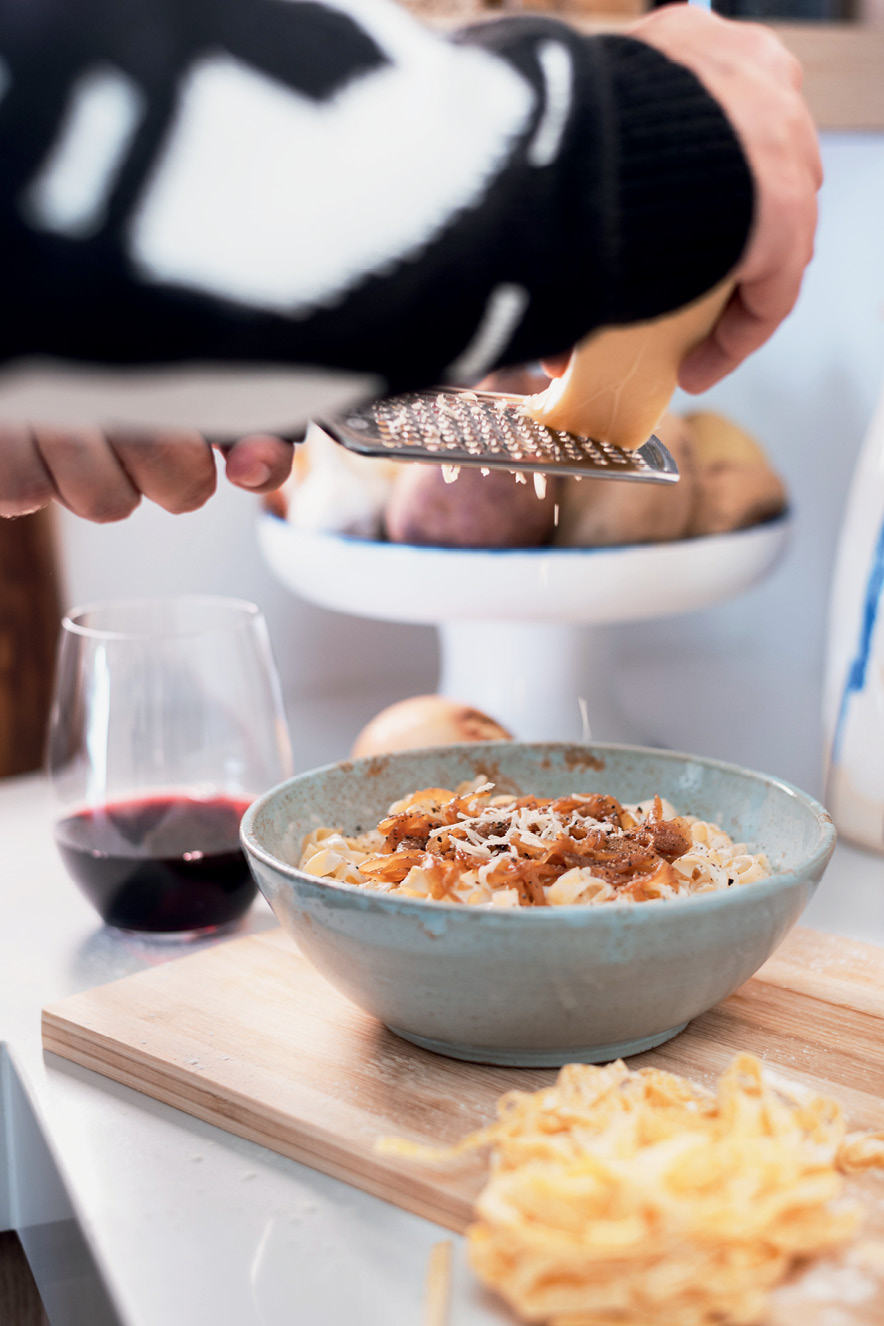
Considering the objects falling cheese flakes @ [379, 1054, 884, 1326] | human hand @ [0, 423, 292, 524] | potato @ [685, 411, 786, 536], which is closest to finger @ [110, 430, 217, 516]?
human hand @ [0, 423, 292, 524]

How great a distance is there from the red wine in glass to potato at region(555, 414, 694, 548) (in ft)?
1.22

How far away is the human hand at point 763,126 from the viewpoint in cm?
44

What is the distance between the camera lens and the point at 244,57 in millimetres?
367

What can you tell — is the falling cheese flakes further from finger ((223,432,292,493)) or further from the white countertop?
finger ((223,432,292,493))

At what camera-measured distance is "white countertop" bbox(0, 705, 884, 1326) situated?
461 mm

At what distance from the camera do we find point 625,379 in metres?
0.55

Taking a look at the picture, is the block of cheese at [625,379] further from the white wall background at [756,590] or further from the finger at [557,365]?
the white wall background at [756,590]

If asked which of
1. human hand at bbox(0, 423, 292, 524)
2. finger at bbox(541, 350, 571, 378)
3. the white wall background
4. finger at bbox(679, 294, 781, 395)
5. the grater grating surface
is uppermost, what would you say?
finger at bbox(679, 294, 781, 395)

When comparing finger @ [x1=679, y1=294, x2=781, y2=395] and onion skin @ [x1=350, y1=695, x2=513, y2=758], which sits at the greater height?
finger @ [x1=679, y1=294, x2=781, y2=395]

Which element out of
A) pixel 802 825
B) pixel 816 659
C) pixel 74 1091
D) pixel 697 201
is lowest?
pixel 816 659

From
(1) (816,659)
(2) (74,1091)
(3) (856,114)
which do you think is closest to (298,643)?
(1) (816,659)

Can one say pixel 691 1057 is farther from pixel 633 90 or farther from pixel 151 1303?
pixel 633 90

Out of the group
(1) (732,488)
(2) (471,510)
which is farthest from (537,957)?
(1) (732,488)

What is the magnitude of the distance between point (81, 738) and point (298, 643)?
64 centimetres
